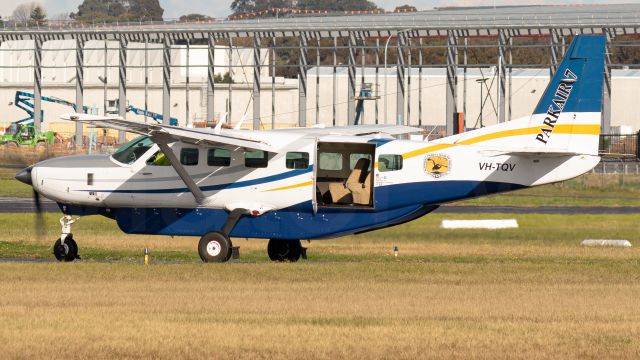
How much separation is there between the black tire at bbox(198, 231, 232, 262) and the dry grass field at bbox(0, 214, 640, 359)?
54 centimetres

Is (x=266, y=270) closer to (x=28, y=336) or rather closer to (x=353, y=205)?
(x=353, y=205)

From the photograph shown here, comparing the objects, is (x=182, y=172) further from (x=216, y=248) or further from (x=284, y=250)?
(x=284, y=250)

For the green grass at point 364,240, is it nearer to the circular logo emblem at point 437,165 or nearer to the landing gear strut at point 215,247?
the landing gear strut at point 215,247

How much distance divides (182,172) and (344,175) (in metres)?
3.75

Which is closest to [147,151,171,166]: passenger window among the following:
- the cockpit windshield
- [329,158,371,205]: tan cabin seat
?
the cockpit windshield

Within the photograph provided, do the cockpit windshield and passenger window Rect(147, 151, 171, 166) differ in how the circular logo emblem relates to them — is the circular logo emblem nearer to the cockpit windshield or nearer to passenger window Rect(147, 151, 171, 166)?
passenger window Rect(147, 151, 171, 166)

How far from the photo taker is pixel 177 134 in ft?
83.6

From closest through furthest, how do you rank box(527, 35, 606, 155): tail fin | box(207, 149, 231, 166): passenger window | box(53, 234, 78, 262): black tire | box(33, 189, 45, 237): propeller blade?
box(527, 35, 606, 155): tail fin < box(53, 234, 78, 262): black tire < box(207, 149, 231, 166): passenger window < box(33, 189, 45, 237): propeller blade

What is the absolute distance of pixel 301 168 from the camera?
2675 cm

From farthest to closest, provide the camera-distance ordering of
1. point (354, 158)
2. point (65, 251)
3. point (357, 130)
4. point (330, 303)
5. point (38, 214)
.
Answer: point (357, 130) < point (38, 214) < point (354, 158) < point (65, 251) < point (330, 303)

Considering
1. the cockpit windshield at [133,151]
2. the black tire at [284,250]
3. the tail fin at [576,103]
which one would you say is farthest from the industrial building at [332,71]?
the tail fin at [576,103]

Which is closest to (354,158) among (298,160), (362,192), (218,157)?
(362,192)

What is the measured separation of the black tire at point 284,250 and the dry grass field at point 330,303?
2.14 feet

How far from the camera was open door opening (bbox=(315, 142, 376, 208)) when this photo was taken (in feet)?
88.7
